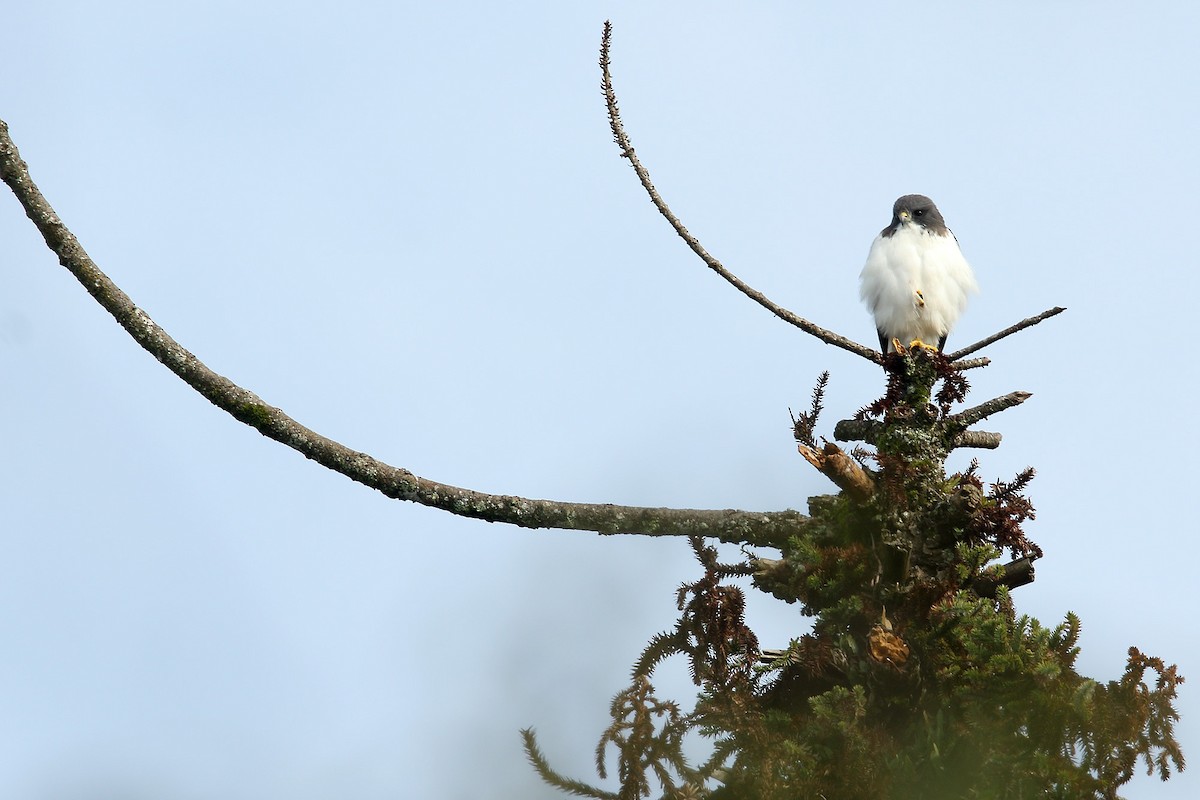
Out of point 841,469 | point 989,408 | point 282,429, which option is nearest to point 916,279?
point 989,408

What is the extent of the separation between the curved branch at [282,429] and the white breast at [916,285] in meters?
4.38

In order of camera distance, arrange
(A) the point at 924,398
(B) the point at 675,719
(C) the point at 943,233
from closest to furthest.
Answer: (B) the point at 675,719 < (A) the point at 924,398 < (C) the point at 943,233

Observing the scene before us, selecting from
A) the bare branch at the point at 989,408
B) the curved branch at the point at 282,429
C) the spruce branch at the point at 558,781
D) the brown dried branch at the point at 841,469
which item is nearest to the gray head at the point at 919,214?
the bare branch at the point at 989,408

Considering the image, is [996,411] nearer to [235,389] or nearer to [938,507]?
[938,507]

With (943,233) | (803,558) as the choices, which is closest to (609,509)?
(803,558)

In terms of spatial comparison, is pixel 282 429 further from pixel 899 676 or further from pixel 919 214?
pixel 919 214

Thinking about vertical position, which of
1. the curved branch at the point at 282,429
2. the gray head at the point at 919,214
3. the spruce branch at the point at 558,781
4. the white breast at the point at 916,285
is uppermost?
the gray head at the point at 919,214

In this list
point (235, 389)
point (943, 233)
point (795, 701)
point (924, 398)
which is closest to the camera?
point (235, 389)

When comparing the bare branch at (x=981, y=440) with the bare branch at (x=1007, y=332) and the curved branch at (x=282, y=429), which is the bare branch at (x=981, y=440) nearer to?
the bare branch at (x=1007, y=332)

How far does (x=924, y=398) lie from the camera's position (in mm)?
6203

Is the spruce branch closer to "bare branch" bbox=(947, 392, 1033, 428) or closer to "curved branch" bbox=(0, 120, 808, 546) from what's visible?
"curved branch" bbox=(0, 120, 808, 546)

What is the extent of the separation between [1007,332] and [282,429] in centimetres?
377

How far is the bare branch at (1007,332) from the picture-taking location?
233 inches

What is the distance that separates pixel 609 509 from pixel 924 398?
1979 mm
